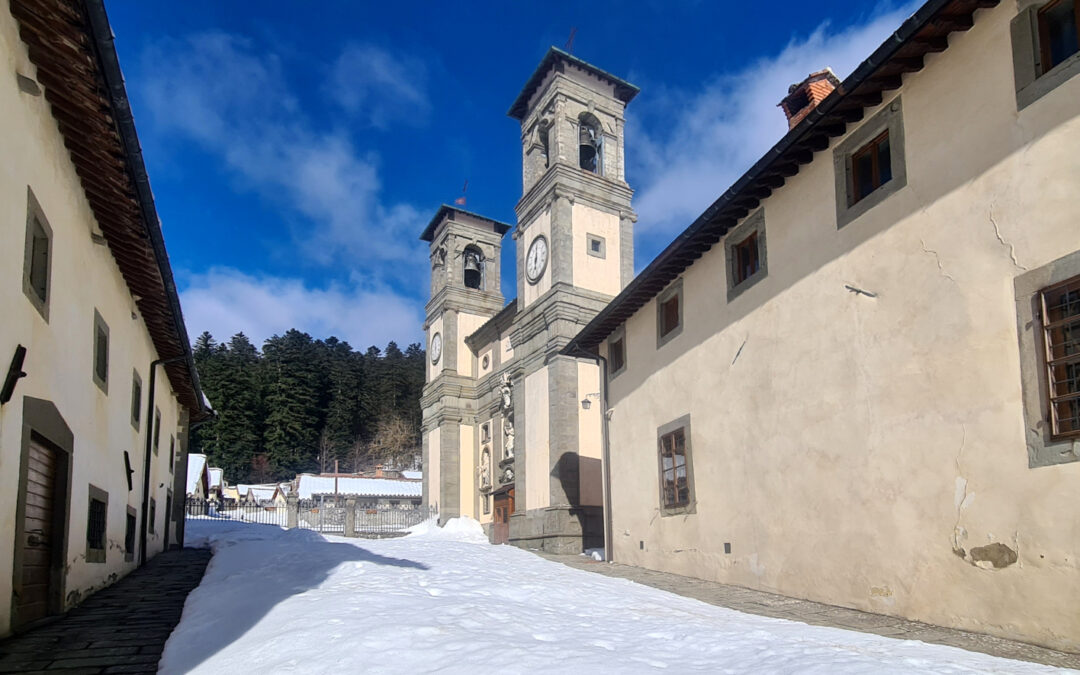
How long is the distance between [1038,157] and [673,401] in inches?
347

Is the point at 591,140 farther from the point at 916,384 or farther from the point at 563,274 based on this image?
the point at 916,384

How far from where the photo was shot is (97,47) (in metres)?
7.18

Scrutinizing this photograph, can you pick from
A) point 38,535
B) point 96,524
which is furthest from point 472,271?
point 38,535

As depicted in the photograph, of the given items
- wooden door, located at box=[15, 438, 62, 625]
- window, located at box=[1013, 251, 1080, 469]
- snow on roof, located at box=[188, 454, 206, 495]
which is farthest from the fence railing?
window, located at box=[1013, 251, 1080, 469]

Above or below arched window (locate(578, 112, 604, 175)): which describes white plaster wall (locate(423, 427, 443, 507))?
below

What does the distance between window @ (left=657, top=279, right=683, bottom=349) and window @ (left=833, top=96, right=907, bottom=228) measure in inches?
202

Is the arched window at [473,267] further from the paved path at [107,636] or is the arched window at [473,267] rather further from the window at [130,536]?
the paved path at [107,636]

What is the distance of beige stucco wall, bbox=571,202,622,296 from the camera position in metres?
29.3

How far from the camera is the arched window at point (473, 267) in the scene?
43094mm

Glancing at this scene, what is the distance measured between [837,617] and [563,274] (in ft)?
64.2

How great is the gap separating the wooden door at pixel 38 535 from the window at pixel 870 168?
1019cm

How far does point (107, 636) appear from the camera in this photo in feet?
25.9

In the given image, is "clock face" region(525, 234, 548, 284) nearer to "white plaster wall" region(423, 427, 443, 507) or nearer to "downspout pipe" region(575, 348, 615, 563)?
"downspout pipe" region(575, 348, 615, 563)

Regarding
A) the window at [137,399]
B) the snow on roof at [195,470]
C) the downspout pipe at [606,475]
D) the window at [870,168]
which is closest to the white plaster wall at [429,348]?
the snow on roof at [195,470]
